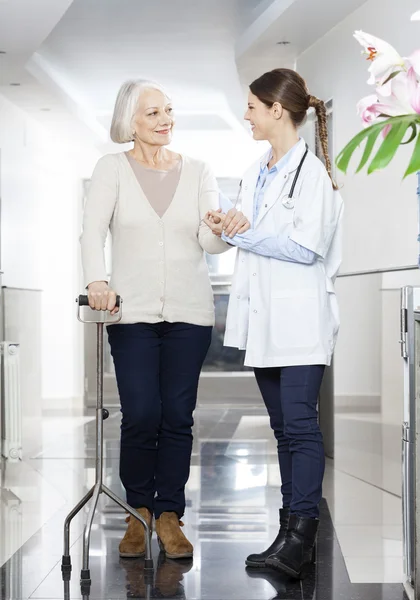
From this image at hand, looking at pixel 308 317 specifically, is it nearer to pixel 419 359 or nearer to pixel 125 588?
pixel 419 359

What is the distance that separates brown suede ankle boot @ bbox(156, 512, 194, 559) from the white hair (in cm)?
121

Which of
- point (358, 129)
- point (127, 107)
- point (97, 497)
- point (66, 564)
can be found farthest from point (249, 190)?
point (358, 129)

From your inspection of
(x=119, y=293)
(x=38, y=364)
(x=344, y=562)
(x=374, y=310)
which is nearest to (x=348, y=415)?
(x=374, y=310)

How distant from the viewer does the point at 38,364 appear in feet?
22.7

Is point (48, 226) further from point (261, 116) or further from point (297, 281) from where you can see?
point (297, 281)

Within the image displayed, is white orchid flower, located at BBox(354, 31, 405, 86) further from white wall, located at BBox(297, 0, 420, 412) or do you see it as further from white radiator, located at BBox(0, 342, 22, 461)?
white radiator, located at BBox(0, 342, 22, 461)

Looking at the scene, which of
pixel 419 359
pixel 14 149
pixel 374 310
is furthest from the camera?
pixel 14 149

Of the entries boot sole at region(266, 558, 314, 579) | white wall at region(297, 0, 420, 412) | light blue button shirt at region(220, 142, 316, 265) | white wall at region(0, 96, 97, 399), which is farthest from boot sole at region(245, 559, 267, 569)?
white wall at region(0, 96, 97, 399)

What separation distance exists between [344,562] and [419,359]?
89 cm

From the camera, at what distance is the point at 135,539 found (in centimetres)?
294

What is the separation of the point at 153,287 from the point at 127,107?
578 mm

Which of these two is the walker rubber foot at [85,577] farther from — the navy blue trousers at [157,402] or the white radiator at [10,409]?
the white radiator at [10,409]

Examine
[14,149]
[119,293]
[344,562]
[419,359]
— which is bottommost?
[344,562]

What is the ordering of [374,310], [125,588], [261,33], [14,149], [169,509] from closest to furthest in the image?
[125,588], [169,509], [374,310], [261,33], [14,149]
